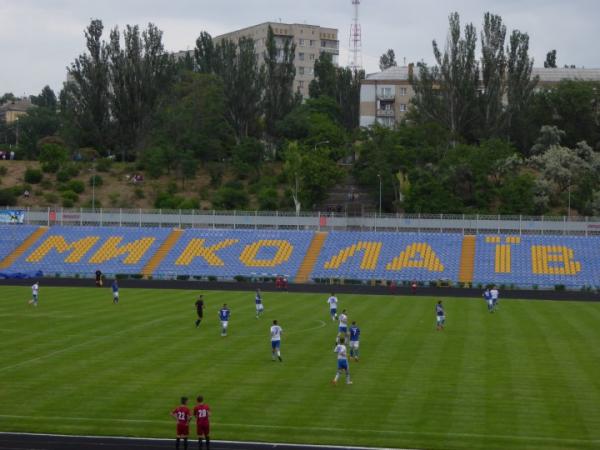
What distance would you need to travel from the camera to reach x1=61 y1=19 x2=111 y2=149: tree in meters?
122

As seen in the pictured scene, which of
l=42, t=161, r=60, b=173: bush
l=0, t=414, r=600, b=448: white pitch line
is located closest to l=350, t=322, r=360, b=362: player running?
l=0, t=414, r=600, b=448: white pitch line

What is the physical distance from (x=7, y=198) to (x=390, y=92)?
66936 mm

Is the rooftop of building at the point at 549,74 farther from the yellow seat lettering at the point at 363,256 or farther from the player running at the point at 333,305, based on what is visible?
the player running at the point at 333,305

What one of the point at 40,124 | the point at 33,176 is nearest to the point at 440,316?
the point at 33,176

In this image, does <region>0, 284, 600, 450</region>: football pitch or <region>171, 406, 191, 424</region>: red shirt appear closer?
<region>171, 406, 191, 424</region>: red shirt

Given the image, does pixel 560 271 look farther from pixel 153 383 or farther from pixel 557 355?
pixel 153 383

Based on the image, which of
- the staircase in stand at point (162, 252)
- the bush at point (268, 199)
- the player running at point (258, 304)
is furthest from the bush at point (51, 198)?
the player running at point (258, 304)

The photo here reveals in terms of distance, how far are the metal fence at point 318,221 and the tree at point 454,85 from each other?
2764cm

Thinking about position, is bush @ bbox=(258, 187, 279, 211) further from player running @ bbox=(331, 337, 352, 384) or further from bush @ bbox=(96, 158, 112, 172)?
player running @ bbox=(331, 337, 352, 384)

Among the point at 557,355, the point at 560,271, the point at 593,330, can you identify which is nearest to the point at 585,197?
the point at 560,271

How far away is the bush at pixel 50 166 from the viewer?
11588cm

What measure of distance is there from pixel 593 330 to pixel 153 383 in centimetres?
2627

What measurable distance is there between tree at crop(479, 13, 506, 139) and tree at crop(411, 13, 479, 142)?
129cm

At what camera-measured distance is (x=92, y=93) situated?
122m
